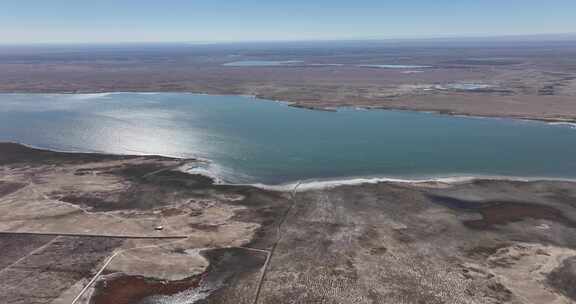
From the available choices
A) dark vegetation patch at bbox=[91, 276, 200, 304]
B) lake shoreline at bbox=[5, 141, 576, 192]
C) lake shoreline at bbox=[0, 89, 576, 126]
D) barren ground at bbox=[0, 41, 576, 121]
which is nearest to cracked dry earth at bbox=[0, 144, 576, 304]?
dark vegetation patch at bbox=[91, 276, 200, 304]

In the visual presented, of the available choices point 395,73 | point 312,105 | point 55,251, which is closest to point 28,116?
point 312,105

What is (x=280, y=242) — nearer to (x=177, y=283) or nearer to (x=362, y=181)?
(x=177, y=283)

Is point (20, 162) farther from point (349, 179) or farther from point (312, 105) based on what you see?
point (312, 105)

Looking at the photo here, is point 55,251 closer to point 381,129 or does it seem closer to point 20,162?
point 20,162

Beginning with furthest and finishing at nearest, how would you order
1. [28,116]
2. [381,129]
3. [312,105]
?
1. [312,105]
2. [28,116]
3. [381,129]

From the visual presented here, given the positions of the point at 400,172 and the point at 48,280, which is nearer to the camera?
the point at 48,280

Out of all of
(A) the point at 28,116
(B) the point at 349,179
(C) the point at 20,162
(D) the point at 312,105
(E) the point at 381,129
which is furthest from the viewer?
(D) the point at 312,105

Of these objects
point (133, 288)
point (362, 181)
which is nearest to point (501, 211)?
point (362, 181)
